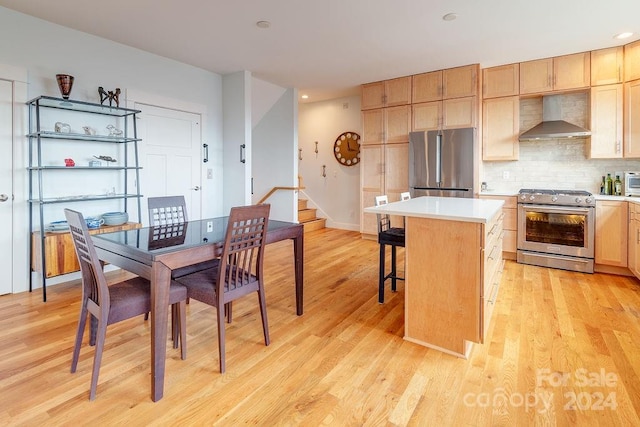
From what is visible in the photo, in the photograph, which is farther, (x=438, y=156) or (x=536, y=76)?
(x=438, y=156)

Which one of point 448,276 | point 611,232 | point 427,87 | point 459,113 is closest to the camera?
point 448,276

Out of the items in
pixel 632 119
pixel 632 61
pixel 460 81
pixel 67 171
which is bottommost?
pixel 67 171

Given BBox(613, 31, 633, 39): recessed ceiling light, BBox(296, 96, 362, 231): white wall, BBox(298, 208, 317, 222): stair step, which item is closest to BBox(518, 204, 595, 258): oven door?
BBox(613, 31, 633, 39): recessed ceiling light

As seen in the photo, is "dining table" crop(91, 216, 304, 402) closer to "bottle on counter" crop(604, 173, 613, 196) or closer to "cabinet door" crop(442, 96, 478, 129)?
"cabinet door" crop(442, 96, 478, 129)

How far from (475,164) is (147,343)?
14.0ft

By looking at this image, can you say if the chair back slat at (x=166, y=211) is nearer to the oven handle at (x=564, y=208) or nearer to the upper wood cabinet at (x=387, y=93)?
the upper wood cabinet at (x=387, y=93)

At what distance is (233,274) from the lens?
7.28 ft

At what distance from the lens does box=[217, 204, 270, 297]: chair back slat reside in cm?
194

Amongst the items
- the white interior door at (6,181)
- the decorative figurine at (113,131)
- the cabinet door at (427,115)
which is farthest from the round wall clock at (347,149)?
the white interior door at (6,181)

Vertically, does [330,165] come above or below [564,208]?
above

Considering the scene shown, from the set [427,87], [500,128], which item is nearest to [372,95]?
[427,87]

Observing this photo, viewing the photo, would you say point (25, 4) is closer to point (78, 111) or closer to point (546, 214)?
point (78, 111)

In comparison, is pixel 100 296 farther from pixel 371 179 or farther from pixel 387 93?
pixel 387 93

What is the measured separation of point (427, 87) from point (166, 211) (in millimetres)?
3972
